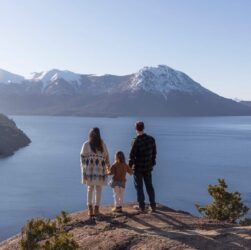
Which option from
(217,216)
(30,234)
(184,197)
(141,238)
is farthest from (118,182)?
(184,197)

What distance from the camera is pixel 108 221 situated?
11938mm

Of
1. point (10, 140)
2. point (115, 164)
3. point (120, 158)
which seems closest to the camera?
point (120, 158)

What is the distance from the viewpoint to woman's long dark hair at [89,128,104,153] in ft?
37.7

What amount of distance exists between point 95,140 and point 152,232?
8.66 ft

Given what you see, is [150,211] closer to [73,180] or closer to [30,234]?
[30,234]

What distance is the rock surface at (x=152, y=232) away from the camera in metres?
9.69

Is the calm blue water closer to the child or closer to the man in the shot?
the child

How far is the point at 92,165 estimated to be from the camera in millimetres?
11820

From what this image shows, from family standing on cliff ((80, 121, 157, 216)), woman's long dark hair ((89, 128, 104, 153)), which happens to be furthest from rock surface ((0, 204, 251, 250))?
woman's long dark hair ((89, 128, 104, 153))

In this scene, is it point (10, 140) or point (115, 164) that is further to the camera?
point (10, 140)

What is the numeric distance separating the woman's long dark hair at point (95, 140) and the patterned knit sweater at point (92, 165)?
10cm

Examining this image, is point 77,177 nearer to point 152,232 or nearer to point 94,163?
point 94,163

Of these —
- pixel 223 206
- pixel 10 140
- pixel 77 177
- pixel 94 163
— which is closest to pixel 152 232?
pixel 94 163

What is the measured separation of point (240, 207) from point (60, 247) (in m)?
15.9
